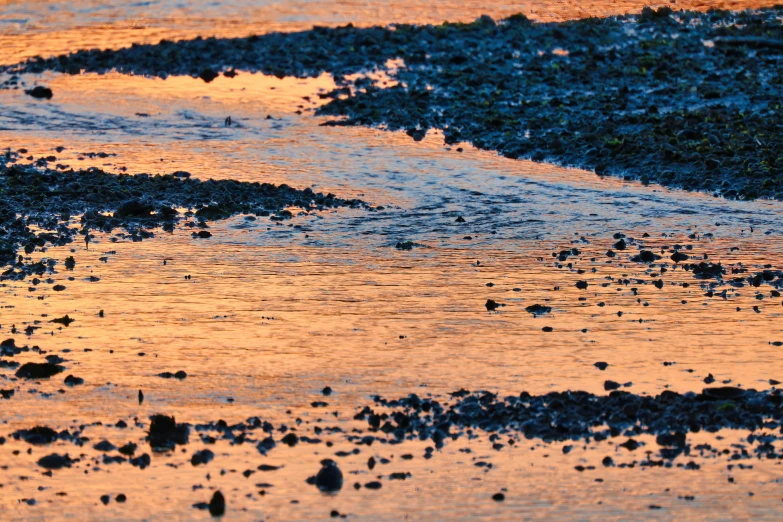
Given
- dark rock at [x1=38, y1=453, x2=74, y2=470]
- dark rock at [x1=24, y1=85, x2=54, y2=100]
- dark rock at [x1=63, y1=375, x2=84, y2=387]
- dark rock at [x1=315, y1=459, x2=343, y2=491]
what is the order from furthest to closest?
dark rock at [x1=24, y1=85, x2=54, y2=100] < dark rock at [x1=63, y1=375, x2=84, y2=387] < dark rock at [x1=38, y1=453, x2=74, y2=470] < dark rock at [x1=315, y1=459, x2=343, y2=491]

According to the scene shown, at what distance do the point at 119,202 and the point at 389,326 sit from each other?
560cm

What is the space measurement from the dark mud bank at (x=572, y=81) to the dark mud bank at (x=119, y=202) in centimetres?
428

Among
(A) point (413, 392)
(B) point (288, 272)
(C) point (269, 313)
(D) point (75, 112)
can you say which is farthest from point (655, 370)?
(D) point (75, 112)

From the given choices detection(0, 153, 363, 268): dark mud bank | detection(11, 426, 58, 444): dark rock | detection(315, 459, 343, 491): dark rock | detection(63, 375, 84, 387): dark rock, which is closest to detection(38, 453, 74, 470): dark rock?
detection(11, 426, 58, 444): dark rock

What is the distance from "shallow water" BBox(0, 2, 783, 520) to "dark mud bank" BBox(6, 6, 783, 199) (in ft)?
3.00

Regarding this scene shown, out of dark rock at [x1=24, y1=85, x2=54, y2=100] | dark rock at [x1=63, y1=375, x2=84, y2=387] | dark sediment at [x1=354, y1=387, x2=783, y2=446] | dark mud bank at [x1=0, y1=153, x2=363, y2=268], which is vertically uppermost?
dark rock at [x1=24, y1=85, x2=54, y2=100]

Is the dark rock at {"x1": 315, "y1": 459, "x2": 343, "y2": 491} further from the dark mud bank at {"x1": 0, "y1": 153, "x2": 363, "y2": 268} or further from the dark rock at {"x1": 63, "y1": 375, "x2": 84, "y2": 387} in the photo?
the dark mud bank at {"x1": 0, "y1": 153, "x2": 363, "y2": 268}

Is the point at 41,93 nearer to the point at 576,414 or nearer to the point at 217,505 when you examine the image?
the point at 576,414

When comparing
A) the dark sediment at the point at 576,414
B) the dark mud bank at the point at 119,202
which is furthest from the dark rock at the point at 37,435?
the dark mud bank at the point at 119,202

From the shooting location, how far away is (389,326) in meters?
11.3

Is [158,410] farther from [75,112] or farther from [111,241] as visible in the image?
[75,112]

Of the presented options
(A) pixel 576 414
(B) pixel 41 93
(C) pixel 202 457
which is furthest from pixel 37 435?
(B) pixel 41 93

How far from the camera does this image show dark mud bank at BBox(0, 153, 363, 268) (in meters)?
14.6

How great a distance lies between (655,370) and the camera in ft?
33.3
